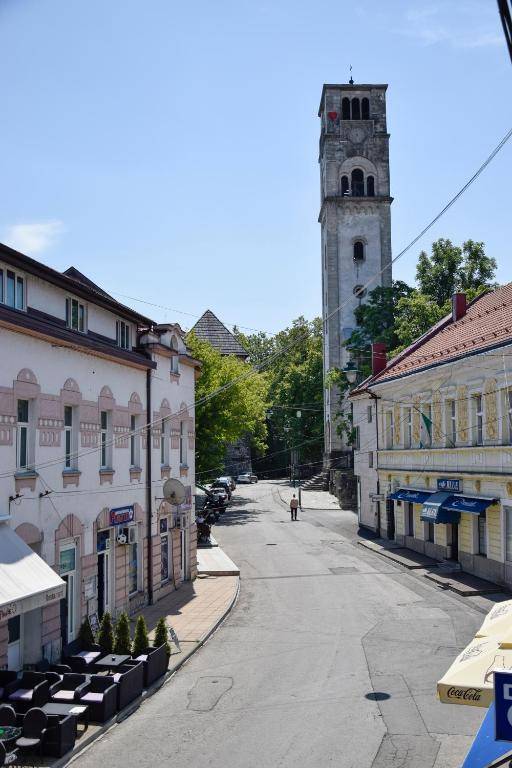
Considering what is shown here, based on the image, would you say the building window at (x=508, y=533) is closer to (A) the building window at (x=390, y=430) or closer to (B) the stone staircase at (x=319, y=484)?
(A) the building window at (x=390, y=430)

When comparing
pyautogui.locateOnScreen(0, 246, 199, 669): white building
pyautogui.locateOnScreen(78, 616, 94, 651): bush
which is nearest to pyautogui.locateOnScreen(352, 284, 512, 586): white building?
pyautogui.locateOnScreen(0, 246, 199, 669): white building

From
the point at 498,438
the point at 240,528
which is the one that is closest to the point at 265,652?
the point at 498,438

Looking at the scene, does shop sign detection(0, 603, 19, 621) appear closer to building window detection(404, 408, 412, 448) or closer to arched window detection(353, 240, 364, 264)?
building window detection(404, 408, 412, 448)

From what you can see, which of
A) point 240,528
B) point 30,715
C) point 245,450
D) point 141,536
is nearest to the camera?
point 30,715

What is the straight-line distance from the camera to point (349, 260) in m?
59.5

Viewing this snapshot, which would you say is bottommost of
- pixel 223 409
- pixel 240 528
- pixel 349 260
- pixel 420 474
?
pixel 240 528

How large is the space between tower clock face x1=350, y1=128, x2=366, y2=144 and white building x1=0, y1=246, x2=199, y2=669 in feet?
138

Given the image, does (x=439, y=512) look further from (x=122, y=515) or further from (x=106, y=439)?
(x=106, y=439)

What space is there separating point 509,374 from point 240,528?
2228cm

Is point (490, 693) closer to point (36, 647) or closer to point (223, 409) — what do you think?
point (36, 647)

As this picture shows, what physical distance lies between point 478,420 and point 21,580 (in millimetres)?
17625

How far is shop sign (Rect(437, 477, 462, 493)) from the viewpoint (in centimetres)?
2706

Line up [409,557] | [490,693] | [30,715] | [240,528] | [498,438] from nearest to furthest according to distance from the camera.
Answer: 1. [490,693]
2. [30,715]
3. [498,438]
4. [409,557]
5. [240,528]

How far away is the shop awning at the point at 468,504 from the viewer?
2423 centimetres
